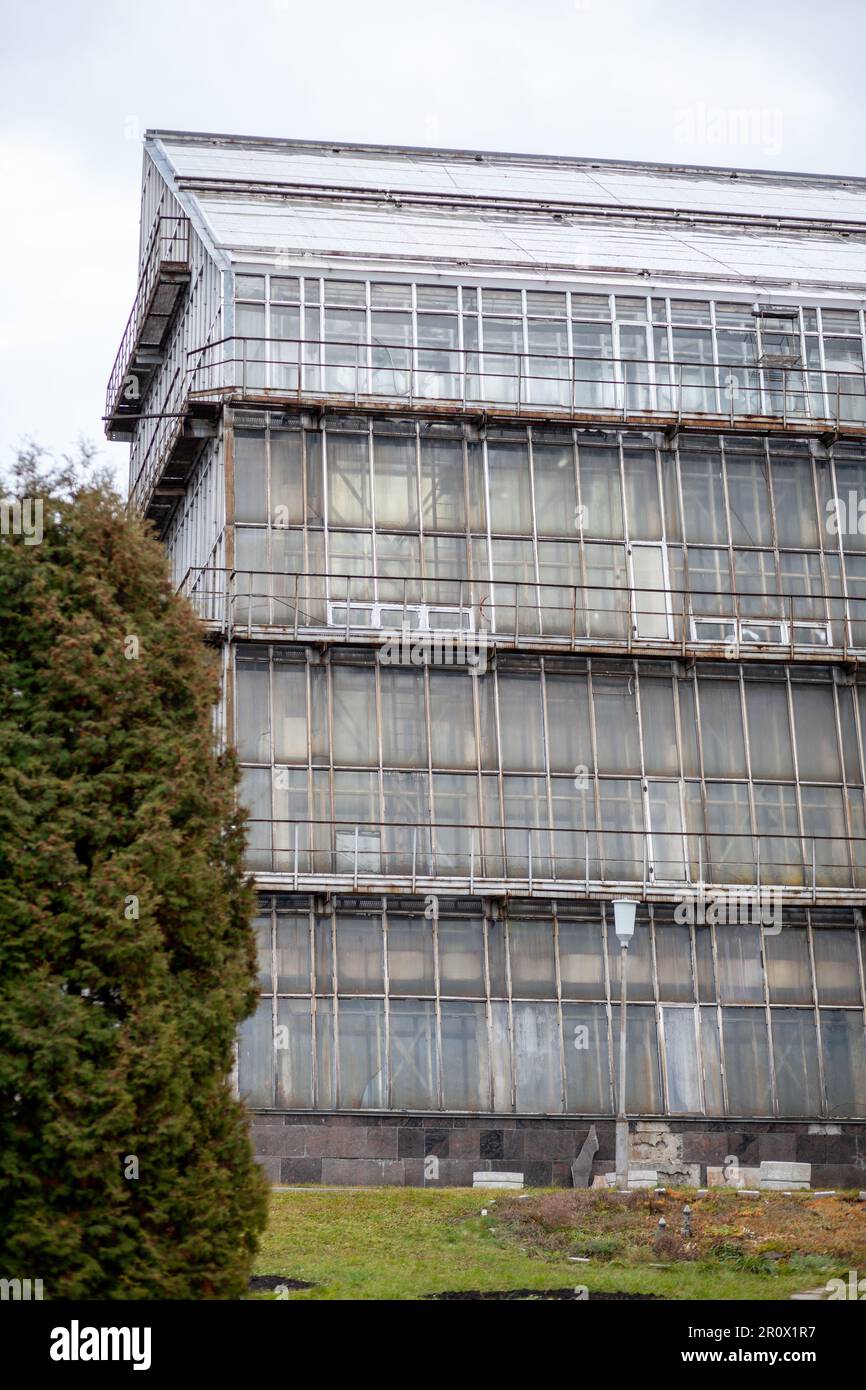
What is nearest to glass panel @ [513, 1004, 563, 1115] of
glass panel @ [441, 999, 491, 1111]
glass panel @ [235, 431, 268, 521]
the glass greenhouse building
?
the glass greenhouse building

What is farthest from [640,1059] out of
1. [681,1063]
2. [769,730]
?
[769,730]

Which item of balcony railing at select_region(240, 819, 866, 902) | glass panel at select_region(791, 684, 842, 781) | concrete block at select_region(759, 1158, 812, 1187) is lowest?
concrete block at select_region(759, 1158, 812, 1187)

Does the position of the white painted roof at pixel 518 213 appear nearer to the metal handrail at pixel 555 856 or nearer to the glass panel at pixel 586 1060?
the metal handrail at pixel 555 856

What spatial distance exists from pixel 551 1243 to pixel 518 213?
30.7 m

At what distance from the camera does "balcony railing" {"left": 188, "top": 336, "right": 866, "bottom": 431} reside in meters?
42.2

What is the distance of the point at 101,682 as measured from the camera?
19.9 meters

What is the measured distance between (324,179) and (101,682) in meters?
34.5

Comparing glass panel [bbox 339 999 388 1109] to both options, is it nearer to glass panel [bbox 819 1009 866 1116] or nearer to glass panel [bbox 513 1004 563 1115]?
glass panel [bbox 513 1004 563 1115]

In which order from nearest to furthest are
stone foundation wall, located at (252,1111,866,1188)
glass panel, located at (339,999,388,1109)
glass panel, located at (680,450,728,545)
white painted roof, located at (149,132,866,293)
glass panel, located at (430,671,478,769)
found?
stone foundation wall, located at (252,1111,866,1188)
glass panel, located at (339,999,388,1109)
glass panel, located at (430,671,478,769)
glass panel, located at (680,450,728,545)
white painted roof, located at (149,132,866,293)

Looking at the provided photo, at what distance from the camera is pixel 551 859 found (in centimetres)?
4034

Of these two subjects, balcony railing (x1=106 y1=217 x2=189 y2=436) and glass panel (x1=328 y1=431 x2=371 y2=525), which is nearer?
glass panel (x1=328 y1=431 x2=371 y2=525)

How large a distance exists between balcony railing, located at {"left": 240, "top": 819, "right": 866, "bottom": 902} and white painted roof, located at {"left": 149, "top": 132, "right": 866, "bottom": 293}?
1301 cm
